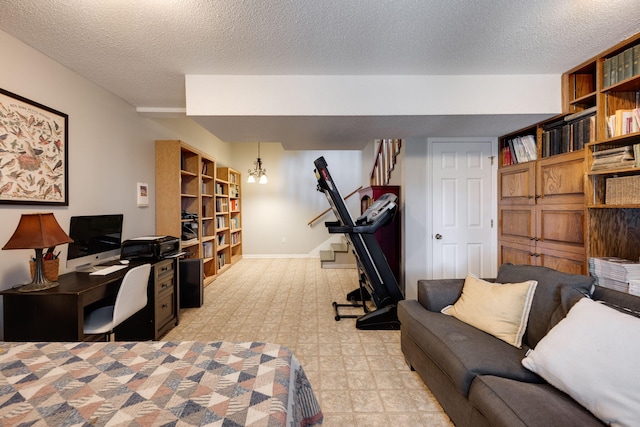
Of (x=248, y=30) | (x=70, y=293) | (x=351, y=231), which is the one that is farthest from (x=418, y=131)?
(x=70, y=293)

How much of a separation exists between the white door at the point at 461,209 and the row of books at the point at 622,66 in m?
1.35

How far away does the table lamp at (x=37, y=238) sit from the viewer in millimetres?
1729

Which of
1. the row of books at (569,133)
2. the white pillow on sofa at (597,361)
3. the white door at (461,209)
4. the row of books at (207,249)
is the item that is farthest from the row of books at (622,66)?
the row of books at (207,249)

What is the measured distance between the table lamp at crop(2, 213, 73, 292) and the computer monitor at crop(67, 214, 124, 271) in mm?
404

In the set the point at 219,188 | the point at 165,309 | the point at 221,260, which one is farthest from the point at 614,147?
the point at 221,260

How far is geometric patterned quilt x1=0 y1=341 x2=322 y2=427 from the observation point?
0.75 meters

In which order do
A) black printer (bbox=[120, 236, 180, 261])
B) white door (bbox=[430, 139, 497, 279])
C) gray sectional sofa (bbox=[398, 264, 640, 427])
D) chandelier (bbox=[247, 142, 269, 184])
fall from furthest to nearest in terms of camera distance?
chandelier (bbox=[247, 142, 269, 184]), white door (bbox=[430, 139, 497, 279]), black printer (bbox=[120, 236, 180, 261]), gray sectional sofa (bbox=[398, 264, 640, 427])

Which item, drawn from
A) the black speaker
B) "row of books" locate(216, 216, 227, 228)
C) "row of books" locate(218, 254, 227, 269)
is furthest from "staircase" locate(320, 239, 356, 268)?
the black speaker

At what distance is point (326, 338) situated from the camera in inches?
106

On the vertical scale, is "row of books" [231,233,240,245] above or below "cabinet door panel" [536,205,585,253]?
below

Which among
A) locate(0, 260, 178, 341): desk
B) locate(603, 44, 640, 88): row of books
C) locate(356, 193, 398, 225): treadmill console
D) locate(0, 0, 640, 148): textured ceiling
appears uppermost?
locate(0, 0, 640, 148): textured ceiling

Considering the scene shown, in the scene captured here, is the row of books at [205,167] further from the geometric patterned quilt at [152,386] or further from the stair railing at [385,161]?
the geometric patterned quilt at [152,386]

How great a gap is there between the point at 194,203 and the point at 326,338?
2.92m

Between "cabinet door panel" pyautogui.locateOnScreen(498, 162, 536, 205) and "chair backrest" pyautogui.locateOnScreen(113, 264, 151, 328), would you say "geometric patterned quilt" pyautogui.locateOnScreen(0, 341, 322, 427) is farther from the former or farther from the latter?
"cabinet door panel" pyautogui.locateOnScreen(498, 162, 536, 205)
